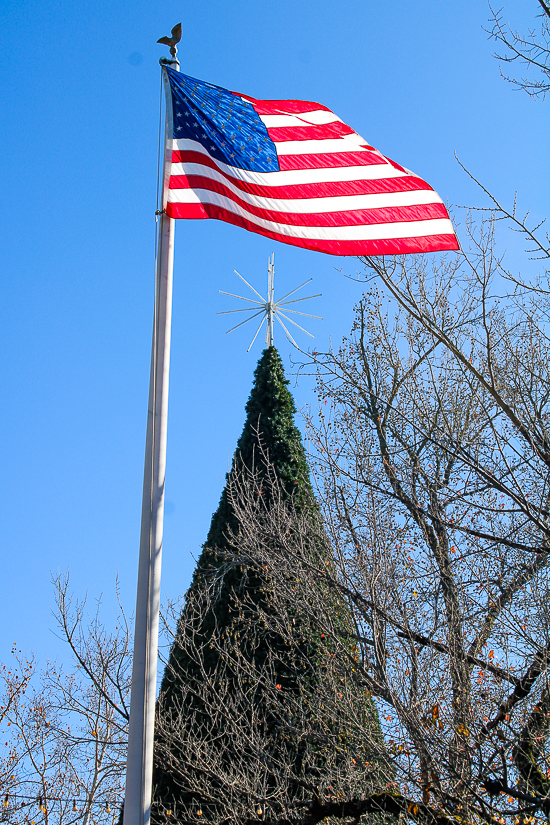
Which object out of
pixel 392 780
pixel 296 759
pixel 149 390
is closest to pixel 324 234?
pixel 149 390

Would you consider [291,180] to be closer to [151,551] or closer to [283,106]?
[283,106]

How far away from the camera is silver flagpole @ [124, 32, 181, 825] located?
13.4 ft

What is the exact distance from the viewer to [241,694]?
327 inches

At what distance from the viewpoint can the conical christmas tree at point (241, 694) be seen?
7.88 meters

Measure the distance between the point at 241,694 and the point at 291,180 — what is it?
565 centimetres

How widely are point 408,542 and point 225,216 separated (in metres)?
6.64

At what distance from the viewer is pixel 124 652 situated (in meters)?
12.4

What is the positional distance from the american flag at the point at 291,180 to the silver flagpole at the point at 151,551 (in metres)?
0.21

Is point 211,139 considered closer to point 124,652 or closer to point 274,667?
point 274,667

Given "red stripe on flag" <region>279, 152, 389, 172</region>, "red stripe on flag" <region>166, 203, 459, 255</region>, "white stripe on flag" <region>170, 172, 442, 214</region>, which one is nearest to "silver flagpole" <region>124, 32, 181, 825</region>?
"red stripe on flag" <region>166, 203, 459, 255</region>

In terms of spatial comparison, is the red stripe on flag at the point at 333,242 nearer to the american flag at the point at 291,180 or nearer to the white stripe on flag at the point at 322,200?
the american flag at the point at 291,180

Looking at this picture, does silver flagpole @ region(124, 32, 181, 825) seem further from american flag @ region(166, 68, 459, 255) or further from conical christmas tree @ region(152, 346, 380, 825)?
conical christmas tree @ region(152, 346, 380, 825)

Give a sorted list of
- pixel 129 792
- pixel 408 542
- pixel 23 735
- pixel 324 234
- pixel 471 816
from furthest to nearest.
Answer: pixel 23 735 < pixel 408 542 < pixel 471 816 < pixel 324 234 < pixel 129 792

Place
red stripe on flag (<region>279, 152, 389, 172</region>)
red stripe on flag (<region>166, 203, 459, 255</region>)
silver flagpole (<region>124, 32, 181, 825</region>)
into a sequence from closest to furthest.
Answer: silver flagpole (<region>124, 32, 181, 825</region>) < red stripe on flag (<region>166, 203, 459, 255</region>) < red stripe on flag (<region>279, 152, 389, 172</region>)
